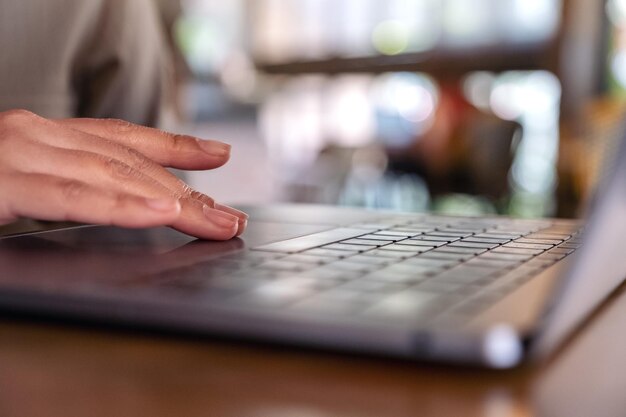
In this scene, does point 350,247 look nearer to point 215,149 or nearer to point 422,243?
point 422,243

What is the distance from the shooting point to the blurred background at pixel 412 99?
3164 millimetres

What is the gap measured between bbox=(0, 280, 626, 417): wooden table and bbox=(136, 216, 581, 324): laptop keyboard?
0.7 inches

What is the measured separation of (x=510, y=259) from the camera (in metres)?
0.37

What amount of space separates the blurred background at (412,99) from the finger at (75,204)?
7.17 feet

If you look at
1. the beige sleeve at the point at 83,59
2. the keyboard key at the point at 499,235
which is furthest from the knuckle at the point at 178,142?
the beige sleeve at the point at 83,59

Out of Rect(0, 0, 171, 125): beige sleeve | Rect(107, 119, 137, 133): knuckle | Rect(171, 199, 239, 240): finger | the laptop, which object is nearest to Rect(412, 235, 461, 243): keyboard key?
the laptop

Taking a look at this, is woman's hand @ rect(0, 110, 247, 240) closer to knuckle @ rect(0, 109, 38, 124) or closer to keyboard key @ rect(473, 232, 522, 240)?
knuckle @ rect(0, 109, 38, 124)

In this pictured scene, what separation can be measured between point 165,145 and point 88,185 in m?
0.11

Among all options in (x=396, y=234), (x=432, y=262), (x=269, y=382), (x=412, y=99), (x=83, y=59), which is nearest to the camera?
(x=269, y=382)

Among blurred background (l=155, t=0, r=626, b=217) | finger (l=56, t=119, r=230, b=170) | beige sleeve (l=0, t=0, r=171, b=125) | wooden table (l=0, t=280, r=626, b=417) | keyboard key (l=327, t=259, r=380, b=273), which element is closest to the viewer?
wooden table (l=0, t=280, r=626, b=417)

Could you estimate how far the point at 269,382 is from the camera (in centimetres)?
25

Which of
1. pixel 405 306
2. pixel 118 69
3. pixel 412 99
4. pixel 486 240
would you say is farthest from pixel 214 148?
pixel 412 99

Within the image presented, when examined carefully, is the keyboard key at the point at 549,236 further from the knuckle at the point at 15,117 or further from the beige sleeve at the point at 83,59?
the beige sleeve at the point at 83,59

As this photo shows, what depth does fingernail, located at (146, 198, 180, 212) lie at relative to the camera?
1.37 ft
